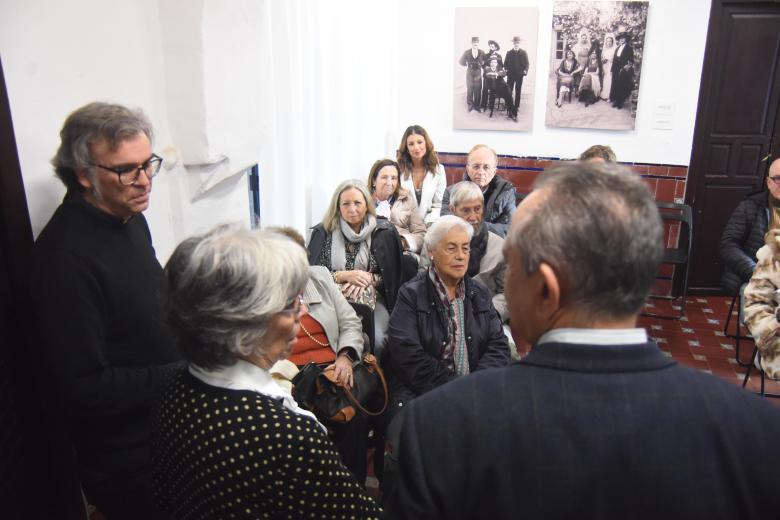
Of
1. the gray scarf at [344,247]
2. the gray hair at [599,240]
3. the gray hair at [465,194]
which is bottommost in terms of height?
the gray scarf at [344,247]

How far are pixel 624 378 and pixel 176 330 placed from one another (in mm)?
923

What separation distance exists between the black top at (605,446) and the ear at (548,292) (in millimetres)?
63

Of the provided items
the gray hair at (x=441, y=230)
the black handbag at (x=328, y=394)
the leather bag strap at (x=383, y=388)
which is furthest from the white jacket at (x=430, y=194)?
the black handbag at (x=328, y=394)

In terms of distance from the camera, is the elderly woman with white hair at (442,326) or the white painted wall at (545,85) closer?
the elderly woman with white hair at (442,326)

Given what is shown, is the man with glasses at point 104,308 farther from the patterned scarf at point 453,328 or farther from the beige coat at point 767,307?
→ the beige coat at point 767,307

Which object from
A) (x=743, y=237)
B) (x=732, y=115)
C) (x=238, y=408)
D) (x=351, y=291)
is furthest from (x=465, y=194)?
(x=732, y=115)

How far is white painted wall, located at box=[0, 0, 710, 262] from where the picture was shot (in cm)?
185

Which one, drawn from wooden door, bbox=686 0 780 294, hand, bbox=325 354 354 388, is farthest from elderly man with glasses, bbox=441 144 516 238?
hand, bbox=325 354 354 388

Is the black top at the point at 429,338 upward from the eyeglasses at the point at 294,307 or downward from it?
downward

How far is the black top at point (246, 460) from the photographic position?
45.9 inches

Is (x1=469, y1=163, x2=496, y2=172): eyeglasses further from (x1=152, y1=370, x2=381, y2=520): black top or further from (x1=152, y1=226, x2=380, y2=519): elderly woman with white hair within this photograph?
(x1=152, y1=370, x2=381, y2=520): black top

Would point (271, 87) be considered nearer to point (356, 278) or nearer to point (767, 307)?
point (356, 278)

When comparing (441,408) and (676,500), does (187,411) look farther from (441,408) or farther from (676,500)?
(676,500)

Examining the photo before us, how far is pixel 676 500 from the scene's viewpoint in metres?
0.88
